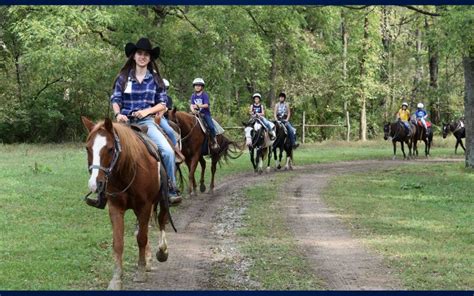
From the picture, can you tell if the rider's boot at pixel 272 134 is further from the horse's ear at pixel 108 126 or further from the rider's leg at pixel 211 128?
the horse's ear at pixel 108 126

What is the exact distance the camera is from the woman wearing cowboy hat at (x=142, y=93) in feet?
25.9

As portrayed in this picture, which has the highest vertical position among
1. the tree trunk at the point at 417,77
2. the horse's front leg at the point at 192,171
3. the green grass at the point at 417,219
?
the tree trunk at the point at 417,77

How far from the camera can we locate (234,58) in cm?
3094

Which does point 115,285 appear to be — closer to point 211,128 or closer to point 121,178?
point 121,178

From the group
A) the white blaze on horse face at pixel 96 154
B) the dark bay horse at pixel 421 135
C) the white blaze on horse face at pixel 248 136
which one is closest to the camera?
the white blaze on horse face at pixel 96 154

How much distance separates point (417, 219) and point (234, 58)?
2028 cm

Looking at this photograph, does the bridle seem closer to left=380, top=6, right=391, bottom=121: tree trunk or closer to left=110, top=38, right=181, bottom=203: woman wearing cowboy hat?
left=110, top=38, right=181, bottom=203: woman wearing cowboy hat

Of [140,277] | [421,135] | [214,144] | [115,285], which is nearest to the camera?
[115,285]

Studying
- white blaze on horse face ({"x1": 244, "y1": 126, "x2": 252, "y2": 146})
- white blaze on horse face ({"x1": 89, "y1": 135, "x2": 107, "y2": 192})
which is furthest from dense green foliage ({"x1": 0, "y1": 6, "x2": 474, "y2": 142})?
white blaze on horse face ({"x1": 89, "y1": 135, "x2": 107, "y2": 192})

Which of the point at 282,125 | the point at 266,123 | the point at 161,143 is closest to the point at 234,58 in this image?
the point at 282,125

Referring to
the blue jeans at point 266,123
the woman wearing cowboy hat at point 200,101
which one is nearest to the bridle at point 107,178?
the woman wearing cowboy hat at point 200,101

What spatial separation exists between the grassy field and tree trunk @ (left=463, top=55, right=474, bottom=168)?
7555 mm

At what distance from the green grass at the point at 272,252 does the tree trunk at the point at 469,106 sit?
31.2 ft

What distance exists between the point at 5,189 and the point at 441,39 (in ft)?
35.3
